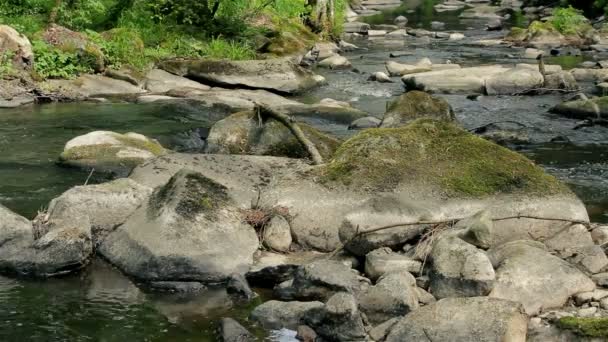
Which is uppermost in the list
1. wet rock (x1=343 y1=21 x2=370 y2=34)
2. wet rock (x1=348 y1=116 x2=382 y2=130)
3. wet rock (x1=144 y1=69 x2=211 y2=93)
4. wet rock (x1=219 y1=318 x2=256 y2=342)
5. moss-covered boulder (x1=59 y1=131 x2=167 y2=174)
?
wet rock (x1=219 y1=318 x2=256 y2=342)

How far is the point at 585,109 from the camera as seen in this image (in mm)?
16250

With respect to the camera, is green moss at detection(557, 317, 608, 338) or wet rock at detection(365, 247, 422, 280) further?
wet rock at detection(365, 247, 422, 280)

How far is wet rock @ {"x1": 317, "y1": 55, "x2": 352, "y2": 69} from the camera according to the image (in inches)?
954

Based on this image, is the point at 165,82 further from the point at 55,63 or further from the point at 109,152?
the point at 109,152

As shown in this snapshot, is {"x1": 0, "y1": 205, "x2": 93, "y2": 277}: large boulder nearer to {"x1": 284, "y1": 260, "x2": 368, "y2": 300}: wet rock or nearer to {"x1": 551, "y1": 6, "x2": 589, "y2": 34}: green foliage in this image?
{"x1": 284, "y1": 260, "x2": 368, "y2": 300}: wet rock

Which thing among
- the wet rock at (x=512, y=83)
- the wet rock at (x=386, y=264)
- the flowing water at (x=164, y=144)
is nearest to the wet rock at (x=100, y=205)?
the flowing water at (x=164, y=144)

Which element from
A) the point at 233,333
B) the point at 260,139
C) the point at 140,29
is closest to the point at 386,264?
the point at 233,333

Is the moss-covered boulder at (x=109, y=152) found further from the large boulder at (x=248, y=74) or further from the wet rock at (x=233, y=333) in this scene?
the large boulder at (x=248, y=74)

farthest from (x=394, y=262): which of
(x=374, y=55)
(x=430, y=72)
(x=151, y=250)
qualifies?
(x=374, y=55)

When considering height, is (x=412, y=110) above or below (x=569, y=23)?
above

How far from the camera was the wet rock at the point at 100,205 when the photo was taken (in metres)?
8.43

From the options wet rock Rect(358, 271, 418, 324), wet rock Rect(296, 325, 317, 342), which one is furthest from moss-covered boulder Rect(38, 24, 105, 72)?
wet rock Rect(296, 325, 317, 342)

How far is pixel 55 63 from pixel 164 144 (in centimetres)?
667

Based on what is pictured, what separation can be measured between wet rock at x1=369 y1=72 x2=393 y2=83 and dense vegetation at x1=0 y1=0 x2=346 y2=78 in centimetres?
382
